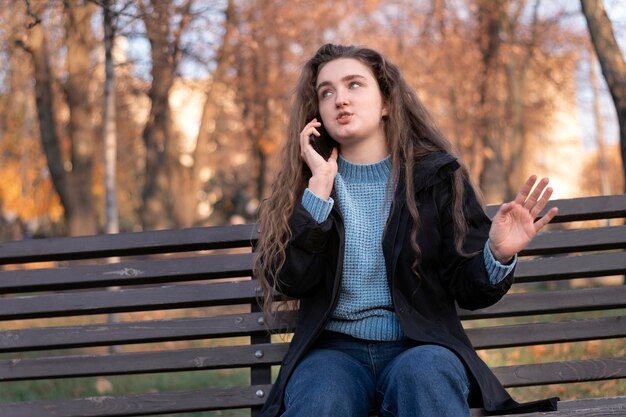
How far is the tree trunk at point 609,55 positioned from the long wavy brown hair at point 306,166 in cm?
481

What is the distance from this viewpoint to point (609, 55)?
8734 millimetres

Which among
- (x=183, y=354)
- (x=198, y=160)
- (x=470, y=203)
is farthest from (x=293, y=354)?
(x=198, y=160)

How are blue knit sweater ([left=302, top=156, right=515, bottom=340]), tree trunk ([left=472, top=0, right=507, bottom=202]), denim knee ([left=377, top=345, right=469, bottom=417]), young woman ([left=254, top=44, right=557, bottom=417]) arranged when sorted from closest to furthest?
denim knee ([left=377, top=345, right=469, bottom=417]) < young woman ([left=254, top=44, right=557, bottom=417]) < blue knit sweater ([left=302, top=156, right=515, bottom=340]) < tree trunk ([left=472, top=0, right=507, bottom=202])

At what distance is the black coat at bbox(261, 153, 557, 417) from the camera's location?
3.60m

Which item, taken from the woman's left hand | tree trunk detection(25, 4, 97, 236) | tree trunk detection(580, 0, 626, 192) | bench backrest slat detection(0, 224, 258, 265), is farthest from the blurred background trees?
the woman's left hand

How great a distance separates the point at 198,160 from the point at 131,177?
14265mm

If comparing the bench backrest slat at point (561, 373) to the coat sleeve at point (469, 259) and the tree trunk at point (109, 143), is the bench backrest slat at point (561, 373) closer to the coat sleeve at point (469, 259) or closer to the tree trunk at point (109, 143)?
the coat sleeve at point (469, 259)

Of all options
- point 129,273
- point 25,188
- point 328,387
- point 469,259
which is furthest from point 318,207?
point 25,188

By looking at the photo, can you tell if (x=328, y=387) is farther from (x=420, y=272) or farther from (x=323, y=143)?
(x=323, y=143)

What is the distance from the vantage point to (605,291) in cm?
413

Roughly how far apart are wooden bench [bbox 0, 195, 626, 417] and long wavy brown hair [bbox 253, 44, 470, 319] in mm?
242

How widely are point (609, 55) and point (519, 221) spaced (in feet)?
18.8

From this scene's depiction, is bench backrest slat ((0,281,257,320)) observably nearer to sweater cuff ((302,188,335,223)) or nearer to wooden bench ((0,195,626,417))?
wooden bench ((0,195,626,417))

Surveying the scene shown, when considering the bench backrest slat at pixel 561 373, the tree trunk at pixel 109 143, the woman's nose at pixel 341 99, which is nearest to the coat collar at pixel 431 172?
the woman's nose at pixel 341 99
